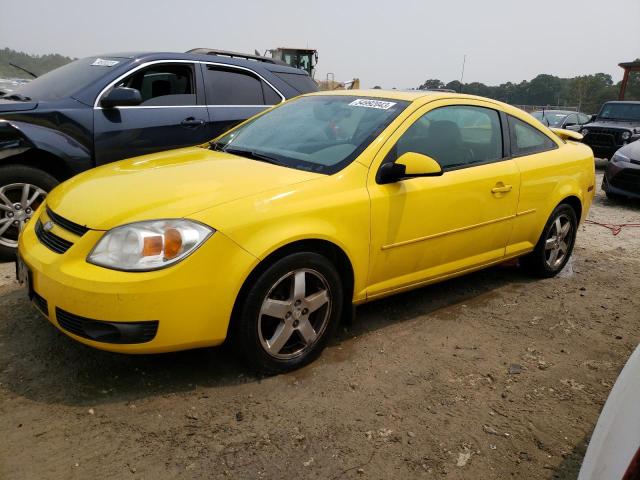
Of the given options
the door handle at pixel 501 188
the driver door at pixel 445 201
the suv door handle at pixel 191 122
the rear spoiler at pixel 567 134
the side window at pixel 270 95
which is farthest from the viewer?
the side window at pixel 270 95

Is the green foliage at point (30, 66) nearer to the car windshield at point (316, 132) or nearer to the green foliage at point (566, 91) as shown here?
the car windshield at point (316, 132)

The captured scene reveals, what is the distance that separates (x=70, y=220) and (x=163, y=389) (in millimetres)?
970

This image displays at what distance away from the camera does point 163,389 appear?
2775 mm

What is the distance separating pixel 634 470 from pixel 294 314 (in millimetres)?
1888

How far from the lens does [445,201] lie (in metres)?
3.53

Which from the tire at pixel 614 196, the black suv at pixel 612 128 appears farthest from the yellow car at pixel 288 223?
the black suv at pixel 612 128

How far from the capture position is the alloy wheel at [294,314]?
9.37 feet

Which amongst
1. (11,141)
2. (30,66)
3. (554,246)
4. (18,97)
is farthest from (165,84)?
(30,66)

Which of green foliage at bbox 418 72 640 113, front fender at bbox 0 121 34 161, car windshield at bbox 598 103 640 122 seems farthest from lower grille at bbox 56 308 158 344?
green foliage at bbox 418 72 640 113

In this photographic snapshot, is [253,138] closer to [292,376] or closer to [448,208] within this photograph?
[448,208]

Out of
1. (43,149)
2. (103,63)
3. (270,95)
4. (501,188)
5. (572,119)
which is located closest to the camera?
(501,188)

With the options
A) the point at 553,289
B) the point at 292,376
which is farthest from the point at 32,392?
the point at 553,289

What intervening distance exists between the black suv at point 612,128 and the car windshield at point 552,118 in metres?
1.07

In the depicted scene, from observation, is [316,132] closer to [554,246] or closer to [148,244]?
[148,244]
